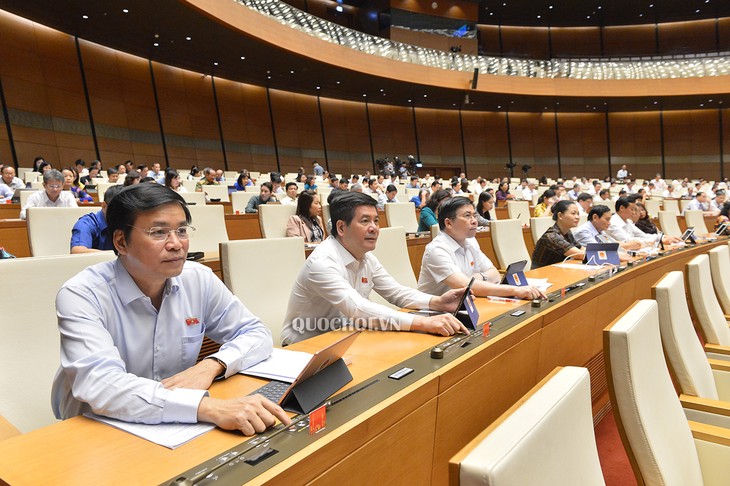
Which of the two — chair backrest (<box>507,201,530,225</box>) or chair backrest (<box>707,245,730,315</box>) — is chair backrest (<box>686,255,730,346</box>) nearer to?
chair backrest (<box>707,245,730,315</box>)

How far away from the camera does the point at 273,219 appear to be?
13.4 feet

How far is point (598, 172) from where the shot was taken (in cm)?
1723

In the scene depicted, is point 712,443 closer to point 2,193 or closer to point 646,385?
point 646,385

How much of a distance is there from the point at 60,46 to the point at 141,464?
37.6 feet

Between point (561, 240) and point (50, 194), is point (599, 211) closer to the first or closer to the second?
point (561, 240)

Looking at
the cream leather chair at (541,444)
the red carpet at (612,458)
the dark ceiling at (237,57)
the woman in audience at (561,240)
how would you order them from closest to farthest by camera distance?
the cream leather chair at (541,444), the red carpet at (612,458), the woman in audience at (561,240), the dark ceiling at (237,57)

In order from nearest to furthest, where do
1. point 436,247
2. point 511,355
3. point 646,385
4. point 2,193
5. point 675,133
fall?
point 646,385 < point 511,355 < point 436,247 < point 2,193 < point 675,133

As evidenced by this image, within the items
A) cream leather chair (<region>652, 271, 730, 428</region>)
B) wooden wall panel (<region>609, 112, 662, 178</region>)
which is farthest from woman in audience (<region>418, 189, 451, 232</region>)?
wooden wall panel (<region>609, 112, 662, 178</region>)

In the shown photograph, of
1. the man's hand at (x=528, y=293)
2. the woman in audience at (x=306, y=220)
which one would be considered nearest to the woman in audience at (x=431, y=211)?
the woman in audience at (x=306, y=220)

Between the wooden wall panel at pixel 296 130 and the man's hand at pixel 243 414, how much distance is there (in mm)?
13347

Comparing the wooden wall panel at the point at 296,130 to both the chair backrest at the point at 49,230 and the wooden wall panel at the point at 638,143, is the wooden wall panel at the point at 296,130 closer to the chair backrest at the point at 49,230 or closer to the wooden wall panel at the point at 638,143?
the wooden wall panel at the point at 638,143

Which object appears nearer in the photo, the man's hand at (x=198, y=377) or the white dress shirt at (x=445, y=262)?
the man's hand at (x=198, y=377)

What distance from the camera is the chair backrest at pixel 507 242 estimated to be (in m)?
3.60

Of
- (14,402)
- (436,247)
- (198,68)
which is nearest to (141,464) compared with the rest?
(14,402)
